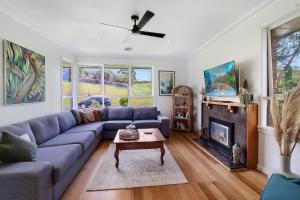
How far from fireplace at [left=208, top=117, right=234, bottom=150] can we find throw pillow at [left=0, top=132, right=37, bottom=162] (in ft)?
10.3

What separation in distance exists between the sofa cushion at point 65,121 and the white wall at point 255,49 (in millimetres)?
3730

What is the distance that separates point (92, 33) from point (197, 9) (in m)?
2.14

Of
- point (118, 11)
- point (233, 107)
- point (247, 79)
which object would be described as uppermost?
point (118, 11)

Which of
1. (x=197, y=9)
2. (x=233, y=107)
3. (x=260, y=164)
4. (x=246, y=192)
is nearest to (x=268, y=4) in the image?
(x=197, y=9)

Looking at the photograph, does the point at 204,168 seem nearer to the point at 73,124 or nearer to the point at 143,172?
the point at 143,172

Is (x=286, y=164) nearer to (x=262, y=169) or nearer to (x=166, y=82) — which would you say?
(x=262, y=169)

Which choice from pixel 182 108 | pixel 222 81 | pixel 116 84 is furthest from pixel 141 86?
pixel 222 81

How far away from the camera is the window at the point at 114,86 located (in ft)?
17.9

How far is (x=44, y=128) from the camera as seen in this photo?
2.81 meters

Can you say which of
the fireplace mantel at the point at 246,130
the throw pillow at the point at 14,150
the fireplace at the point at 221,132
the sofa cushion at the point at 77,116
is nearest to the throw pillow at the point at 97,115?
the sofa cushion at the point at 77,116

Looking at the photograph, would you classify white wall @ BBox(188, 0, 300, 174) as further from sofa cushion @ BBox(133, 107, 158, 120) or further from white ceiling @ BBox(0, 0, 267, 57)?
sofa cushion @ BBox(133, 107, 158, 120)

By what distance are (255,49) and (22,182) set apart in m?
3.47

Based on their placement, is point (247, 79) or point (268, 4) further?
point (247, 79)

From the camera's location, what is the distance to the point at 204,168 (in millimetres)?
2701
